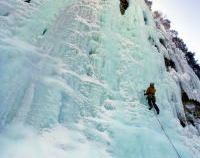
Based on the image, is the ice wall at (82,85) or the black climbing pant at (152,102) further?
the black climbing pant at (152,102)

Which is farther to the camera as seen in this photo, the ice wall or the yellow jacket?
the yellow jacket

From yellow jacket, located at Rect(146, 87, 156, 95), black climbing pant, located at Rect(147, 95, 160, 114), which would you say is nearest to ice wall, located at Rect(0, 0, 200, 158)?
black climbing pant, located at Rect(147, 95, 160, 114)

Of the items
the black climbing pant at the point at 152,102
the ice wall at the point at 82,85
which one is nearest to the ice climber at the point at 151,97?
the black climbing pant at the point at 152,102

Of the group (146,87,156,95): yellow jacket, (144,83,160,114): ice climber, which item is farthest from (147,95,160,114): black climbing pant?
(146,87,156,95): yellow jacket

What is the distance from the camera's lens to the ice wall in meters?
7.93

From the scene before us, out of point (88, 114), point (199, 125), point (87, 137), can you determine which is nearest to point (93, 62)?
point (88, 114)

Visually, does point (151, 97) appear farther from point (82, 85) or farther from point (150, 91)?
point (82, 85)

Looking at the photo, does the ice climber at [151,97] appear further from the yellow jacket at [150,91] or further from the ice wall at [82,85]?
the ice wall at [82,85]

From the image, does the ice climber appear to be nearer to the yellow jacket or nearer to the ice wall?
the yellow jacket

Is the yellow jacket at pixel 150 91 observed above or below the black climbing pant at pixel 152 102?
above

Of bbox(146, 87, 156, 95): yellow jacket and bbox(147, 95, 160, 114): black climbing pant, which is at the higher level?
bbox(146, 87, 156, 95): yellow jacket

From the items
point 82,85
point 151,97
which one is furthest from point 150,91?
point 82,85

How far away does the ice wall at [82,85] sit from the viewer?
793 centimetres

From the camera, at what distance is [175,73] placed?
48.2ft
